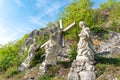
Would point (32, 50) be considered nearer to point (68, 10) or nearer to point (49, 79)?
point (49, 79)

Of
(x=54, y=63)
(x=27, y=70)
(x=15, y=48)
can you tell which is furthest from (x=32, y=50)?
(x=15, y=48)

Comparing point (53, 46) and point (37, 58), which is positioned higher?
point (53, 46)

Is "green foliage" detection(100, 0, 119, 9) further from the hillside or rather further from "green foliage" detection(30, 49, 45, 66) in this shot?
"green foliage" detection(30, 49, 45, 66)

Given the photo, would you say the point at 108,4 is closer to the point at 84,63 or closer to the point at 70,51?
the point at 70,51

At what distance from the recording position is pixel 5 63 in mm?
28375

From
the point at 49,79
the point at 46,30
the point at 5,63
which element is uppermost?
the point at 46,30

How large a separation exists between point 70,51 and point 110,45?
4.15 meters

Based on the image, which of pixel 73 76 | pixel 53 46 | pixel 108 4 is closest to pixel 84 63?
pixel 73 76

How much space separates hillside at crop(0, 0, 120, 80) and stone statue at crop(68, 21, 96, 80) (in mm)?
516

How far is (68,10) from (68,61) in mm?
10109

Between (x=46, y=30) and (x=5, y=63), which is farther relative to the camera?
(x=46, y=30)

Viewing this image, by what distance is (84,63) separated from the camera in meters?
18.1

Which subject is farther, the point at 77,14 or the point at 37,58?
the point at 77,14

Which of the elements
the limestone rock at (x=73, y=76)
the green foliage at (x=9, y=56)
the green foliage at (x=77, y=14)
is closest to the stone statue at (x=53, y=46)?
the limestone rock at (x=73, y=76)
